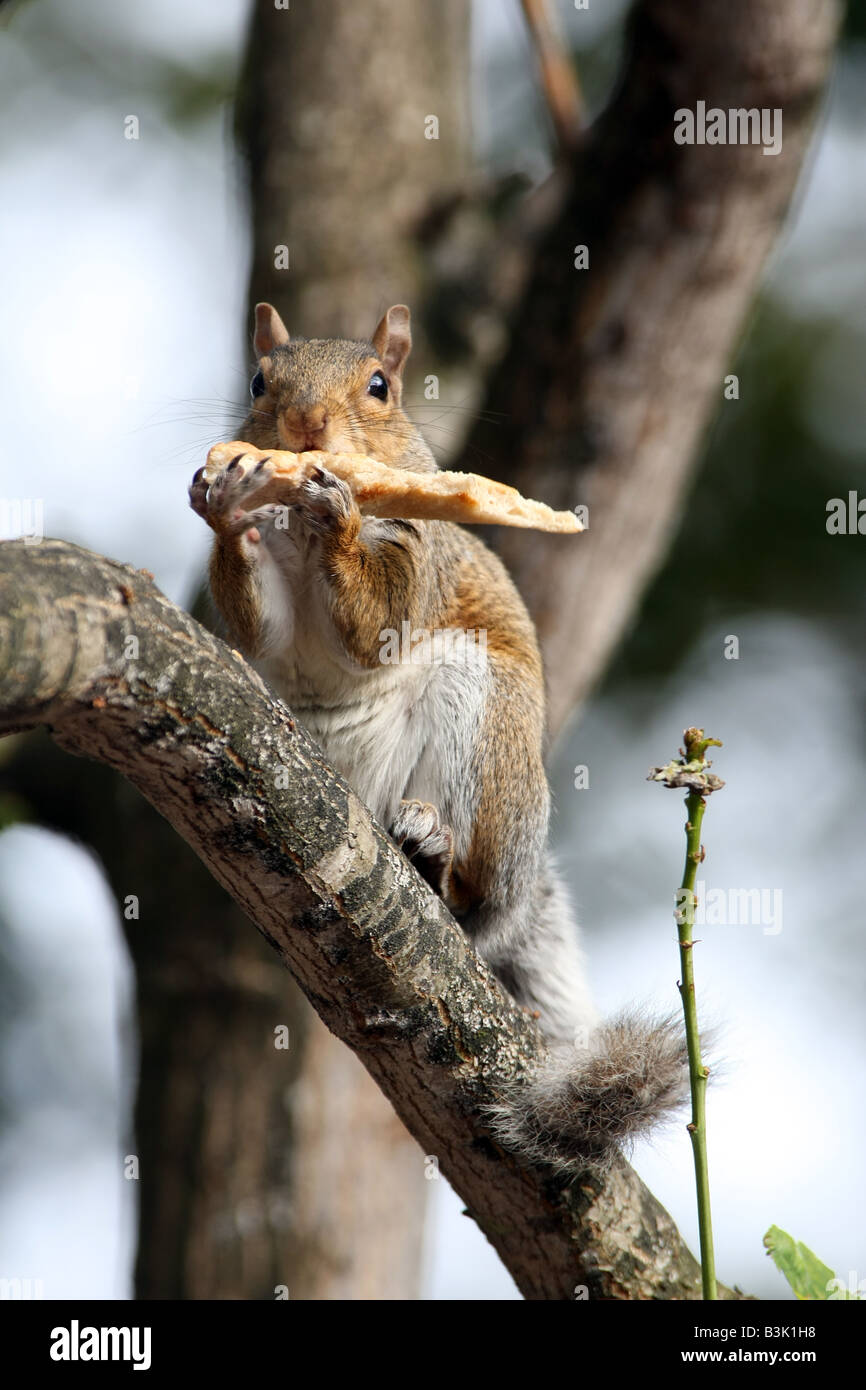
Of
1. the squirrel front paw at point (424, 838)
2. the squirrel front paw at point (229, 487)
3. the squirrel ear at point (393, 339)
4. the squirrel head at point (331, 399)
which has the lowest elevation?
the squirrel front paw at point (424, 838)

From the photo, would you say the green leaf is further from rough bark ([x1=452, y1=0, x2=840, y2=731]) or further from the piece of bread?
rough bark ([x1=452, y1=0, x2=840, y2=731])

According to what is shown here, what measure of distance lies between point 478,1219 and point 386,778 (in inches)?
47.1

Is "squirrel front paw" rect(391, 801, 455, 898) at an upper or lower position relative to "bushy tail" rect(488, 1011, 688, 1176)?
upper

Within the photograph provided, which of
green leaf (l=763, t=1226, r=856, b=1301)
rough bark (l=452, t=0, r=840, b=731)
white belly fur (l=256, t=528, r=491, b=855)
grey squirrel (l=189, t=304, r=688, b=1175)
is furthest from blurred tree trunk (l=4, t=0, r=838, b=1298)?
green leaf (l=763, t=1226, r=856, b=1301)

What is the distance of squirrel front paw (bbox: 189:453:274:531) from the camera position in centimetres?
303

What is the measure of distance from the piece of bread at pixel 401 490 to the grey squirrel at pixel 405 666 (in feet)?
0.13

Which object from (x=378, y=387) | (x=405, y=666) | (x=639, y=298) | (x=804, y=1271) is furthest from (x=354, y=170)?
(x=804, y=1271)

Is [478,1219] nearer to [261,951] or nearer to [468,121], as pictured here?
[261,951]

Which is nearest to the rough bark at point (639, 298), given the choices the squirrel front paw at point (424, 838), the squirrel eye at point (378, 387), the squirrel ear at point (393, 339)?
the squirrel ear at point (393, 339)

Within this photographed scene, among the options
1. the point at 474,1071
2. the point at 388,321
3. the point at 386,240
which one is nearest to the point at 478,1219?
the point at 474,1071

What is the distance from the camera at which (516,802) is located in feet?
12.5

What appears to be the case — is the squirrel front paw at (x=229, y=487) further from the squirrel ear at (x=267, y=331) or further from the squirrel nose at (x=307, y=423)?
the squirrel ear at (x=267, y=331)

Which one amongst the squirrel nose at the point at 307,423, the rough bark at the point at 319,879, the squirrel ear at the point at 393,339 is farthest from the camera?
the squirrel ear at the point at 393,339

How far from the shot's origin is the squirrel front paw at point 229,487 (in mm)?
3027
